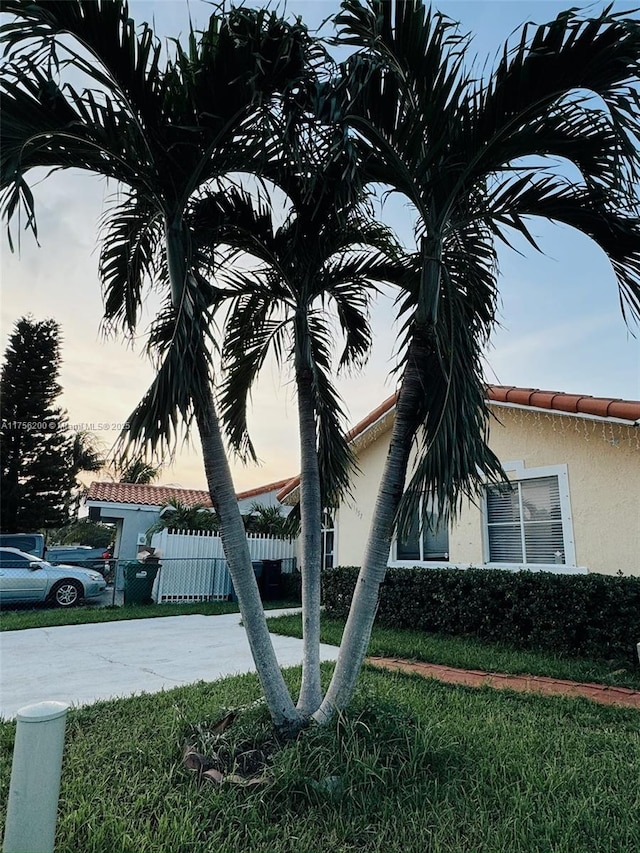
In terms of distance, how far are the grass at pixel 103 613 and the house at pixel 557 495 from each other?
4.74 meters

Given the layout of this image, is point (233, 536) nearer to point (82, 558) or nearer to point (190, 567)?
point (190, 567)

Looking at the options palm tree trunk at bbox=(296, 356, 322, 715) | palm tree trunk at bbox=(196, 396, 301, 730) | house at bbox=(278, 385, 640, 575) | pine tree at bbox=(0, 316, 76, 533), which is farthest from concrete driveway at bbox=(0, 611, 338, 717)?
pine tree at bbox=(0, 316, 76, 533)

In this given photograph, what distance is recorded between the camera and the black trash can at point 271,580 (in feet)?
46.6

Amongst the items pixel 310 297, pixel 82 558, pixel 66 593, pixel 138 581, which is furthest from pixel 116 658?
pixel 82 558

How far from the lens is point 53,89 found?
281 centimetres

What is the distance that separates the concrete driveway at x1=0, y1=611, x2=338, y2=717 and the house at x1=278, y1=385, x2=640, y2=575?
2.65 metres

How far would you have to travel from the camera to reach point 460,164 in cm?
325

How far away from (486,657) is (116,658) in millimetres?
4845

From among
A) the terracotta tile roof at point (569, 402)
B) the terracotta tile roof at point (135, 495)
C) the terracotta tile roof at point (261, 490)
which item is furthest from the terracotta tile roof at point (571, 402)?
the terracotta tile roof at point (261, 490)

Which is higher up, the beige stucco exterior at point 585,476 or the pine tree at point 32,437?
the pine tree at point 32,437

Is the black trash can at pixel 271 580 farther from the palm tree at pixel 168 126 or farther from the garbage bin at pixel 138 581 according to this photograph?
the palm tree at pixel 168 126

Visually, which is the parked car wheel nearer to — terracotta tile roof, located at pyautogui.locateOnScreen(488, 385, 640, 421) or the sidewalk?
the sidewalk

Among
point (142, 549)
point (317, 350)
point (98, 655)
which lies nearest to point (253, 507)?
point (142, 549)

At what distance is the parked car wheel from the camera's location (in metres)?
12.2
